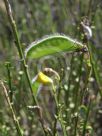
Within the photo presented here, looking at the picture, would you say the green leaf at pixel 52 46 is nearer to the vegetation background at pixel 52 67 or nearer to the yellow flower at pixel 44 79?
the yellow flower at pixel 44 79

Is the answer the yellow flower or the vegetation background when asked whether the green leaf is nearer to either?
the yellow flower

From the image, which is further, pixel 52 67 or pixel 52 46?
pixel 52 67

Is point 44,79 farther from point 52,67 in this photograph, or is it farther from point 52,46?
point 52,67

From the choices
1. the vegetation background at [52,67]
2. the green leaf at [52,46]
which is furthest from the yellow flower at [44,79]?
the vegetation background at [52,67]

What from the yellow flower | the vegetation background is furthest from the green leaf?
the vegetation background

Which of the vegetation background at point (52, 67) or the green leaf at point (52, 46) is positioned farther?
the vegetation background at point (52, 67)

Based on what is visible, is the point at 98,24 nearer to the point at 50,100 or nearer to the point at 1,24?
the point at 50,100

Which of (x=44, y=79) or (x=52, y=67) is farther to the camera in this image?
(x=52, y=67)

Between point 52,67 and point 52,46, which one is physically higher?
point 52,46

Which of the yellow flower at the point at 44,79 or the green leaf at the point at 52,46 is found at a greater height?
the green leaf at the point at 52,46

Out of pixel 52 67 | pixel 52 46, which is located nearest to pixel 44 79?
pixel 52 46
